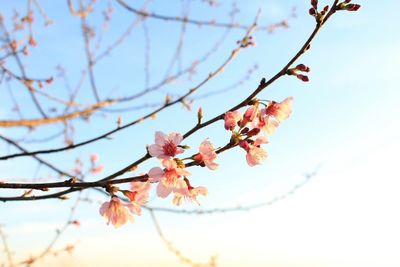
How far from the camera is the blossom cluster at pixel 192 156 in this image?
1.74 meters

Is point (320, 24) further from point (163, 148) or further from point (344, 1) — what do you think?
point (163, 148)

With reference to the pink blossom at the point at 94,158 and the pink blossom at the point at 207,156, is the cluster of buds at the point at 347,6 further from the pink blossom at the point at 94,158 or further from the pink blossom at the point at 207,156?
the pink blossom at the point at 94,158

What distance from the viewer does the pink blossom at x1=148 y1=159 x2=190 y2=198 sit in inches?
68.1

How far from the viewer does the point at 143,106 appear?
Result: 4594 millimetres

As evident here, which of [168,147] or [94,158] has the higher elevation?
[94,158]

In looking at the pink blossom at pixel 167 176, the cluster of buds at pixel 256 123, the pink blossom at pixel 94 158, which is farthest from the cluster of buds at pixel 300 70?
the pink blossom at pixel 94 158

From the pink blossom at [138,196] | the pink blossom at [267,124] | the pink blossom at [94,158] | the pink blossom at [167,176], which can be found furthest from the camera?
the pink blossom at [94,158]

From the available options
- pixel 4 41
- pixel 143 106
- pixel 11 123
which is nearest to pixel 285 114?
pixel 11 123

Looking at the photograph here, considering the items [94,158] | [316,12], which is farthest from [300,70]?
[94,158]

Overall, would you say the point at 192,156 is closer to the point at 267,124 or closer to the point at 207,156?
the point at 207,156

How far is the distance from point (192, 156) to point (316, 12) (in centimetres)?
78

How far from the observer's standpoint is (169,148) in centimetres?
179

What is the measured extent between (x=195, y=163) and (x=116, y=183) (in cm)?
32

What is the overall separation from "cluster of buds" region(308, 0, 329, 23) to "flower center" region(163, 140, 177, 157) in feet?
2.57
